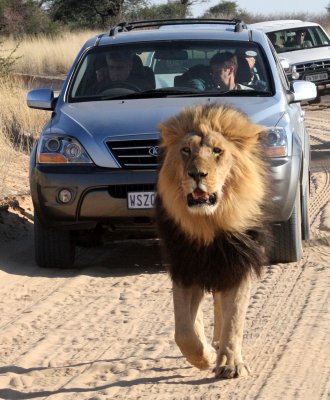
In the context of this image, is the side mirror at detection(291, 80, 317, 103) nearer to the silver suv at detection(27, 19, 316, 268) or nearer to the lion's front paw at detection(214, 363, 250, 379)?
the silver suv at detection(27, 19, 316, 268)

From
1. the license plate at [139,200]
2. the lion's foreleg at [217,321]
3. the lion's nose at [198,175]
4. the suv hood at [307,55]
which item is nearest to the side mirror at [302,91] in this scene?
the license plate at [139,200]

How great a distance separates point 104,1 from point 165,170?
4372 cm

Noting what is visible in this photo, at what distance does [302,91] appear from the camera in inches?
313

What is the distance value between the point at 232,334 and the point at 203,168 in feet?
2.42

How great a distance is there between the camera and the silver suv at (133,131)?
7090 mm

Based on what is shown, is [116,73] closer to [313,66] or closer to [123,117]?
[123,117]

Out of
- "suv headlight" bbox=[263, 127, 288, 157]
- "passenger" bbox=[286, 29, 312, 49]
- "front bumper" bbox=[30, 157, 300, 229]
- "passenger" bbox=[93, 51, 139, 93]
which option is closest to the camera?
"suv headlight" bbox=[263, 127, 288, 157]

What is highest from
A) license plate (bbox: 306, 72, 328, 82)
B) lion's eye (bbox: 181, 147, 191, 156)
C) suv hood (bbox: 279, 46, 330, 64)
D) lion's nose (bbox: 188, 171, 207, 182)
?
lion's eye (bbox: 181, 147, 191, 156)

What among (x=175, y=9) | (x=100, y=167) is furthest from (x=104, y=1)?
(x=100, y=167)

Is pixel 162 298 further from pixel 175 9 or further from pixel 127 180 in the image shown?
pixel 175 9

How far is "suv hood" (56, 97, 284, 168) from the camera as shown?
7.14 meters

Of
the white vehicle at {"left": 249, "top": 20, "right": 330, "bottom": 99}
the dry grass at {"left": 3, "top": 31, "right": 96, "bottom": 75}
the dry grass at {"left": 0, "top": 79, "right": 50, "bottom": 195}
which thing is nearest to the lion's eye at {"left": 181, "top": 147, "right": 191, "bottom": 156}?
the dry grass at {"left": 0, "top": 79, "right": 50, "bottom": 195}

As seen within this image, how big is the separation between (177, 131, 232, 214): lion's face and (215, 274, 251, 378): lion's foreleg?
415 mm

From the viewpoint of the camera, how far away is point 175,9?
50750mm
